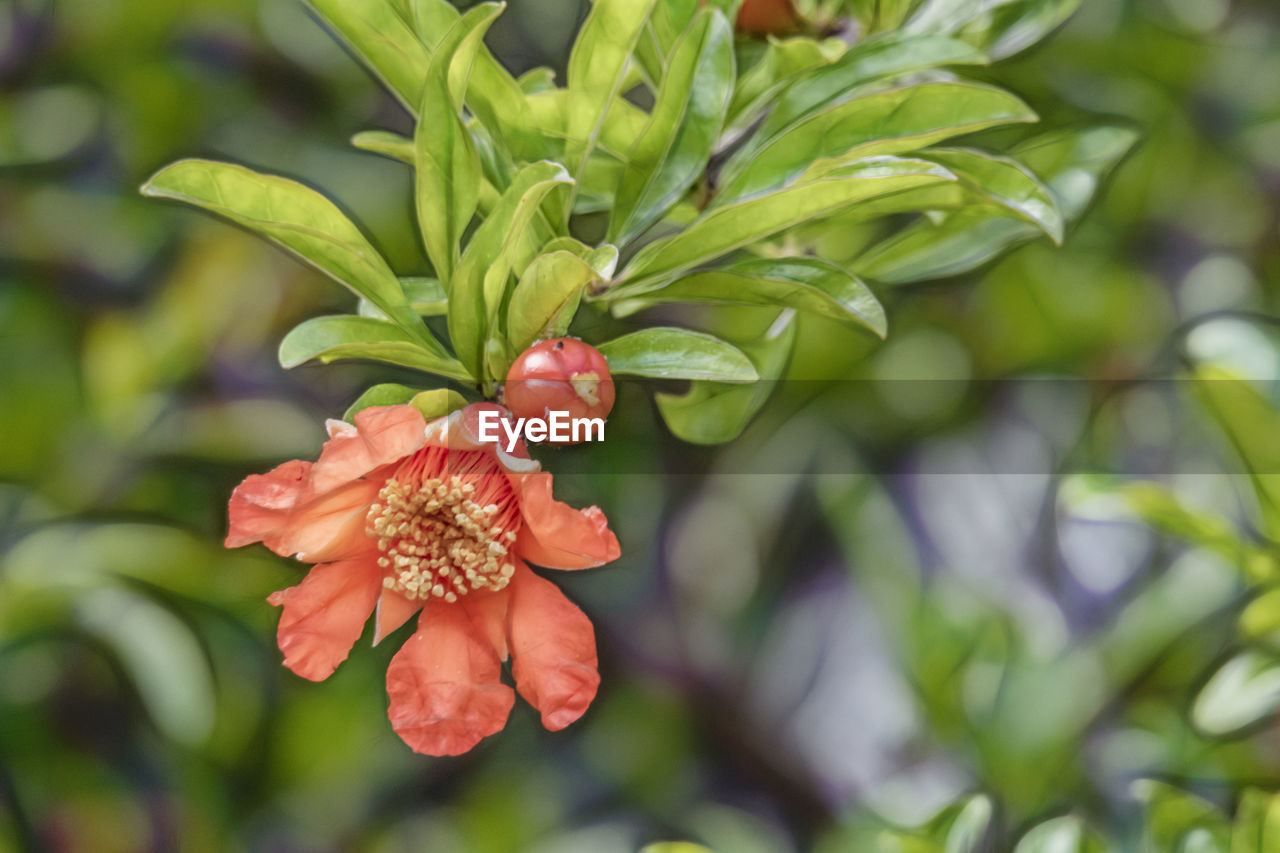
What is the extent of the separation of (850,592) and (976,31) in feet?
1.48

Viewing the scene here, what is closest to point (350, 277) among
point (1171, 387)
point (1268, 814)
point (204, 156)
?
A: point (204, 156)

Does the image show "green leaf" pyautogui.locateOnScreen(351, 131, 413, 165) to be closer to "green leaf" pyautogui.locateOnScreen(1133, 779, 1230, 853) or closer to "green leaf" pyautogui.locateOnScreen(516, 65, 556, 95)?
"green leaf" pyautogui.locateOnScreen(516, 65, 556, 95)

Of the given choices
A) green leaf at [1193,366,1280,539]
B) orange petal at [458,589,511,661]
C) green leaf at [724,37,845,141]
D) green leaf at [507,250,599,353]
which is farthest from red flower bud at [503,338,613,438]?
green leaf at [1193,366,1280,539]

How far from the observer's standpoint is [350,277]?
485mm

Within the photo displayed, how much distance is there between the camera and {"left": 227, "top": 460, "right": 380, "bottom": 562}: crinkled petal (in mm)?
467

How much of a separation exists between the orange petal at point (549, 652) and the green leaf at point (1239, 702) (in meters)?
0.47

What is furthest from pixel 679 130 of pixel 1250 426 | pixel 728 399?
pixel 1250 426

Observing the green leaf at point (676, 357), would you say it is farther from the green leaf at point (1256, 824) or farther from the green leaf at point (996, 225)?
the green leaf at point (1256, 824)

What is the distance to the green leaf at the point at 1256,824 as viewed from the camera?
578 mm

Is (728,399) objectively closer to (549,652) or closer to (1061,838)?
(549,652)

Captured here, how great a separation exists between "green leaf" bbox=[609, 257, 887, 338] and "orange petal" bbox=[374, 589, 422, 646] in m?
0.24

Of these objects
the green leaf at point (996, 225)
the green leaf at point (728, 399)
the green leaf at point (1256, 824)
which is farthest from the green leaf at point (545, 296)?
the green leaf at point (1256, 824)

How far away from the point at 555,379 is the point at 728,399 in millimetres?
154

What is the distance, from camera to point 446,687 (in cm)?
47
